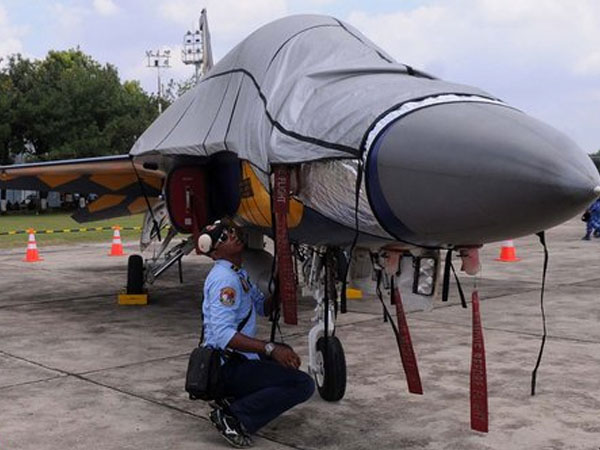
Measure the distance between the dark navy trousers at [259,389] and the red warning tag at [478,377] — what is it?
3.32 feet

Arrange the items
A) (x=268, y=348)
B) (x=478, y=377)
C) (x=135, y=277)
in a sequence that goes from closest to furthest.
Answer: (x=478, y=377)
(x=268, y=348)
(x=135, y=277)

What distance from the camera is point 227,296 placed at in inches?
171

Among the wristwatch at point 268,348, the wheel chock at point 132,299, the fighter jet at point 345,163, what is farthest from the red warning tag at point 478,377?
the wheel chock at point 132,299

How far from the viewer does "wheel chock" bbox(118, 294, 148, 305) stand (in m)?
9.92

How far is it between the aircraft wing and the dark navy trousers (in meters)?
4.79

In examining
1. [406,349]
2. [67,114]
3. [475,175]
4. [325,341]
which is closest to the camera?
[475,175]

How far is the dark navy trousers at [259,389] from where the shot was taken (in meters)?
4.35

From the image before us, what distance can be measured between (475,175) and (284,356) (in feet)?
5.81

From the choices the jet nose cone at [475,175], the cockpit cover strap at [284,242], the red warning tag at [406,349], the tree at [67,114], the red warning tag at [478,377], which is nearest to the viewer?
the jet nose cone at [475,175]

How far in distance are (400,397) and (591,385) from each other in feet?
4.81

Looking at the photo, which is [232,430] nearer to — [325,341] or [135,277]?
[325,341]

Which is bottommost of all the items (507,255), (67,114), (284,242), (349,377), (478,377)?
(349,377)

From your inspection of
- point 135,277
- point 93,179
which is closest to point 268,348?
point 135,277

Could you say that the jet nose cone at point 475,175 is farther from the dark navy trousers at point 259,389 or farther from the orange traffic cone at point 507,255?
the orange traffic cone at point 507,255
